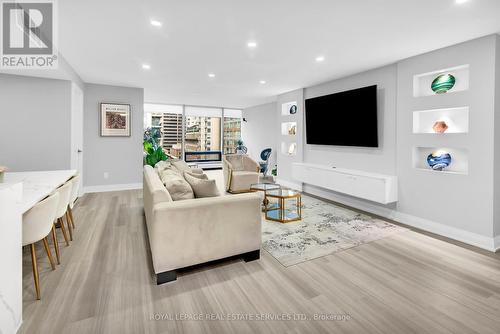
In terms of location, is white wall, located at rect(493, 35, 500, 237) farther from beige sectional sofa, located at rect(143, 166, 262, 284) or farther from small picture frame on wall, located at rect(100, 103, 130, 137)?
small picture frame on wall, located at rect(100, 103, 130, 137)

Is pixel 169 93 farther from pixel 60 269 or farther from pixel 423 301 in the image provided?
pixel 423 301

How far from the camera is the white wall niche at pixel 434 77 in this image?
10.9ft

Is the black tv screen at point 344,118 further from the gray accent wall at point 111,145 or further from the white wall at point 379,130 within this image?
the gray accent wall at point 111,145

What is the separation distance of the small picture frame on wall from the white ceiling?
122cm

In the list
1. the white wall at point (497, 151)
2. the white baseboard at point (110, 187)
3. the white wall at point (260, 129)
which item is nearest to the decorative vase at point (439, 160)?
the white wall at point (497, 151)

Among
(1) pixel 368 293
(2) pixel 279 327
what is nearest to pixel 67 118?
(2) pixel 279 327

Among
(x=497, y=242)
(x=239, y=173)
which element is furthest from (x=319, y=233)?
(x=239, y=173)

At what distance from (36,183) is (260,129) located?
7380 mm

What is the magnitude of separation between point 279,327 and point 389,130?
3579 millimetres

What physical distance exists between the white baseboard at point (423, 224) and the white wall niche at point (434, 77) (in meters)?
1.76

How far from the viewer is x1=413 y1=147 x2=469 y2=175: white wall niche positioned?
11.1 ft

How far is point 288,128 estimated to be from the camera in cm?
677

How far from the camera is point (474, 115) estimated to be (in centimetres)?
310

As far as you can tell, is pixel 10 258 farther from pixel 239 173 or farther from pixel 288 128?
pixel 288 128
